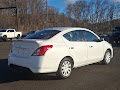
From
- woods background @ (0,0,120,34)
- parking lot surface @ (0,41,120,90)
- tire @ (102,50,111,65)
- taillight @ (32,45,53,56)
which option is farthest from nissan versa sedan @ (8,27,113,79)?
woods background @ (0,0,120,34)

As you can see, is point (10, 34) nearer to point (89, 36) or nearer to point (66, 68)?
point (89, 36)

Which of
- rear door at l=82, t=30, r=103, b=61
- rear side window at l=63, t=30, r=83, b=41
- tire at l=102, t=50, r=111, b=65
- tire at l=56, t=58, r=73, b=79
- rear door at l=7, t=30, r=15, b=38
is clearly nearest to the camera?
tire at l=56, t=58, r=73, b=79

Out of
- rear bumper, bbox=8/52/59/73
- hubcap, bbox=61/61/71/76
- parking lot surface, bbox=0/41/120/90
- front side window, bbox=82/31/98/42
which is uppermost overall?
front side window, bbox=82/31/98/42

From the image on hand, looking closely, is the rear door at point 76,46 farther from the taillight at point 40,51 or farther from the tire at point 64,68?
the taillight at point 40,51

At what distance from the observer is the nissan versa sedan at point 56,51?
4.45 meters

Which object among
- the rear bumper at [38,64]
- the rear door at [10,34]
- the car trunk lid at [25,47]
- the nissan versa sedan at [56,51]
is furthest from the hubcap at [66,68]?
the rear door at [10,34]

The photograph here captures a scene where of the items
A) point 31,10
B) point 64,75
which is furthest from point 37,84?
point 31,10

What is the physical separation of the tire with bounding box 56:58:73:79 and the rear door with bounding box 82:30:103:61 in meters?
1.09

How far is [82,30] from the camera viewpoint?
5.88 m

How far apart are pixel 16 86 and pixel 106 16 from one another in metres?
57.3

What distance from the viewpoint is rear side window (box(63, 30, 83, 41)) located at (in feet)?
17.2

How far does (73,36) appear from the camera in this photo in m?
5.44

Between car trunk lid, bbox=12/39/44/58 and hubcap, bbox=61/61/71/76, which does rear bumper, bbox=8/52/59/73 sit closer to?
car trunk lid, bbox=12/39/44/58

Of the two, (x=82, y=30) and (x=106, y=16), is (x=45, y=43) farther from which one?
(x=106, y=16)
